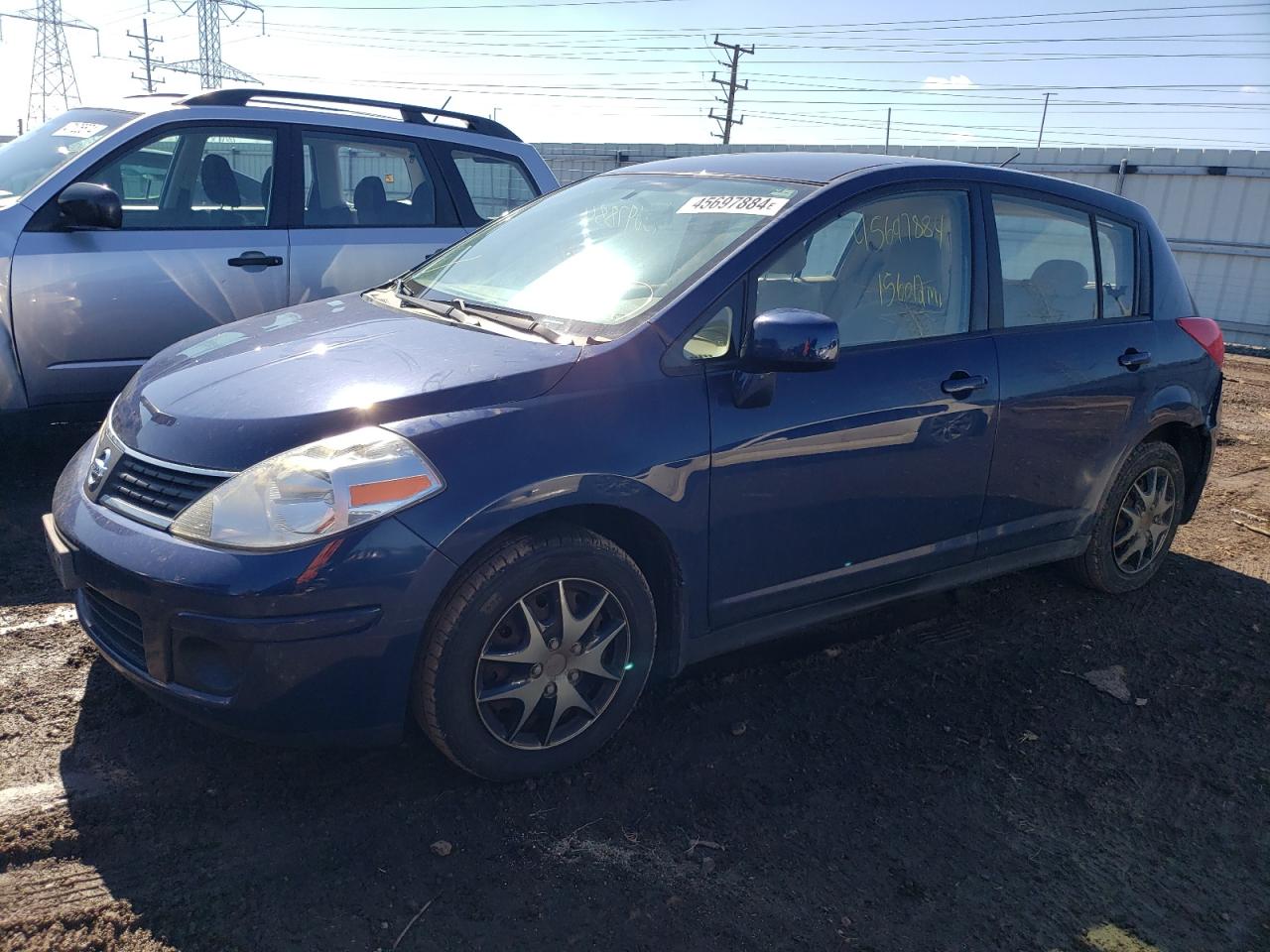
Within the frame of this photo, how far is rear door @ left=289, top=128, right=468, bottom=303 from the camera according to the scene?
562 cm

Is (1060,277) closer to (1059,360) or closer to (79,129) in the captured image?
(1059,360)

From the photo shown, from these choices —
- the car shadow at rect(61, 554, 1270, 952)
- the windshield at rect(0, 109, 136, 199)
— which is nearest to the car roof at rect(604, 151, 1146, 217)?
the car shadow at rect(61, 554, 1270, 952)

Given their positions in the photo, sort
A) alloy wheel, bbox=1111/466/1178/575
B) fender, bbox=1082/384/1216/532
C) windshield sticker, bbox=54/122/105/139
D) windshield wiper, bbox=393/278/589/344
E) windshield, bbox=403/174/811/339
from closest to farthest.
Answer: windshield wiper, bbox=393/278/589/344, windshield, bbox=403/174/811/339, fender, bbox=1082/384/1216/532, alloy wheel, bbox=1111/466/1178/575, windshield sticker, bbox=54/122/105/139

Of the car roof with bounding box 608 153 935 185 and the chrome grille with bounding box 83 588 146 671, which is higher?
the car roof with bounding box 608 153 935 185

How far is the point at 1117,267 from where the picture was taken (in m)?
4.42

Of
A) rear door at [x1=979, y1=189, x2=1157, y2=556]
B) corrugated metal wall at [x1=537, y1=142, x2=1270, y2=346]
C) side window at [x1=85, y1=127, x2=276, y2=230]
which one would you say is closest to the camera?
rear door at [x1=979, y1=189, x2=1157, y2=556]

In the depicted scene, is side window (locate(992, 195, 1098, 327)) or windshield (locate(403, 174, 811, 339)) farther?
side window (locate(992, 195, 1098, 327))

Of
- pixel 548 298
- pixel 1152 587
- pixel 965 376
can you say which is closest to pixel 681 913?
pixel 548 298

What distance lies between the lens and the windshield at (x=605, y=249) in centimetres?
315

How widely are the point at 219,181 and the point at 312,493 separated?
3.72 meters

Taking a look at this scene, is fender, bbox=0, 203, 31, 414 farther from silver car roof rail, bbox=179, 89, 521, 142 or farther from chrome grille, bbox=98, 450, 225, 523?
chrome grille, bbox=98, 450, 225, 523

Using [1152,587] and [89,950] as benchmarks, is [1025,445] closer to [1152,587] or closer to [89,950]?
[1152,587]

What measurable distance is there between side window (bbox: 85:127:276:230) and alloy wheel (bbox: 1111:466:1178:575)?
4651mm

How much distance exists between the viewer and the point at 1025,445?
3832 mm
